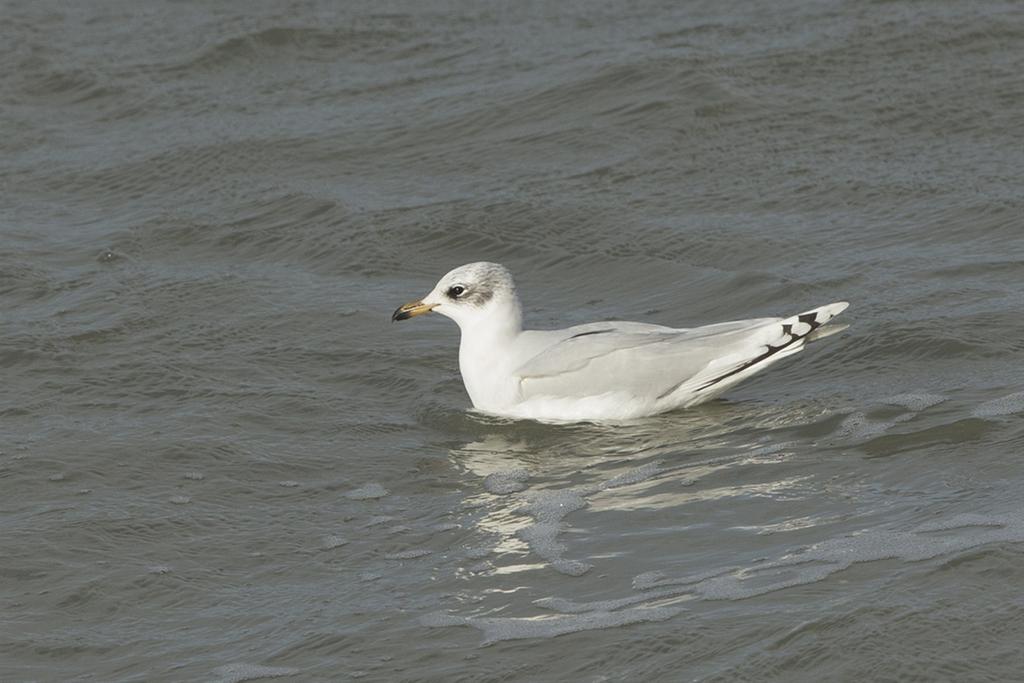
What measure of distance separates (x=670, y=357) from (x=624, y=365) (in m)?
0.21

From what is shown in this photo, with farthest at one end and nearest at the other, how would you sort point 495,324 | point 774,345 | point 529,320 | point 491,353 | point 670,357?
point 529,320 < point 495,324 < point 491,353 < point 670,357 < point 774,345

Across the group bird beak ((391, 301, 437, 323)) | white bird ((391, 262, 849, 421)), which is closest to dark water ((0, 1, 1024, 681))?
white bird ((391, 262, 849, 421))

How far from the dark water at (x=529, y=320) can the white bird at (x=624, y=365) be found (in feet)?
0.43

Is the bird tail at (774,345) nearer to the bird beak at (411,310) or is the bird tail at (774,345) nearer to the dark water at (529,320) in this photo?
the dark water at (529,320)

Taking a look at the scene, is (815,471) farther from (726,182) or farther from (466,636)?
(726,182)

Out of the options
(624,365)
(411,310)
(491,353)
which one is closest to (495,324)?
(491,353)

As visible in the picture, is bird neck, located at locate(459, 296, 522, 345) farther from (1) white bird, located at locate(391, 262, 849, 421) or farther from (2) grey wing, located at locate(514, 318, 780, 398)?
(2) grey wing, located at locate(514, 318, 780, 398)

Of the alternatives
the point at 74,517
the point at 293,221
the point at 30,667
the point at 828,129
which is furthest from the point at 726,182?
the point at 30,667

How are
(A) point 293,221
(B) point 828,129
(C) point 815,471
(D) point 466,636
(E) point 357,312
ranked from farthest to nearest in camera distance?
1. (B) point 828,129
2. (A) point 293,221
3. (E) point 357,312
4. (C) point 815,471
5. (D) point 466,636

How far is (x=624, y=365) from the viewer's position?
767cm

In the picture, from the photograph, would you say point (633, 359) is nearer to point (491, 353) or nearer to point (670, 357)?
point (670, 357)

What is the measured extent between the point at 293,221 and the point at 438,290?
7.69 ft

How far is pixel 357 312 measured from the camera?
29.9 feet

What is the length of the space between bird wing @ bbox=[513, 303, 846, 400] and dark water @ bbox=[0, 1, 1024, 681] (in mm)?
184
